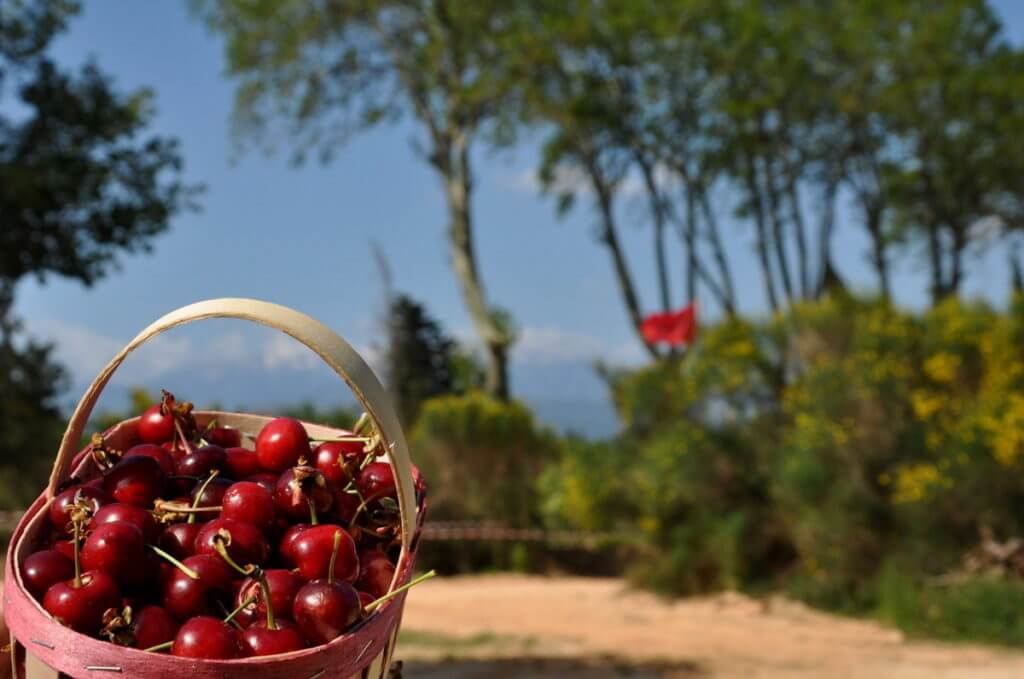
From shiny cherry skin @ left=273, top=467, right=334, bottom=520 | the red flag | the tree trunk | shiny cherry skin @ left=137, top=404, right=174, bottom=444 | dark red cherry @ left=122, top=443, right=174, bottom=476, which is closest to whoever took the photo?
shiny cherry skin @ left=273, top=467, right=334, bottom=520

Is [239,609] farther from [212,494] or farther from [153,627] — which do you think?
[212,494]

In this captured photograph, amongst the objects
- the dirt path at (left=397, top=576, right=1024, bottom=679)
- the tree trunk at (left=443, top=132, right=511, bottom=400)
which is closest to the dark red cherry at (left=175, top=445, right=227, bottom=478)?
the dirt path at (left=397, top=576, right=1024, bottom=679)

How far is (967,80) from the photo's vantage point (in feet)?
66.0

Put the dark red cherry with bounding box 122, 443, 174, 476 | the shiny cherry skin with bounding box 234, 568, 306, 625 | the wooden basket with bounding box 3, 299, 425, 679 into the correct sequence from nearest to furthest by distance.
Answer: the wooden basket with bounding box 3, 299, 425, 679, the shiny cherry skin with bounding box 234, 568, 306, 625, the dark red cherry with bounding box 122, 443, 174, 476

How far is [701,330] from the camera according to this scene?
9.38 metres

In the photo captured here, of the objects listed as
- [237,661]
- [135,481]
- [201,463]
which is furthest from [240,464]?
[237,661]

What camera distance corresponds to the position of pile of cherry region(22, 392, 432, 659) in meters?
1.48

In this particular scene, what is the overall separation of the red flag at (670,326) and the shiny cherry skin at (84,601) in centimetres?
1242

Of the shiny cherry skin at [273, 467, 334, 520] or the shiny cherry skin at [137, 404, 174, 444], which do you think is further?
the shiny cherry skin at [137, 404, 174, 444]

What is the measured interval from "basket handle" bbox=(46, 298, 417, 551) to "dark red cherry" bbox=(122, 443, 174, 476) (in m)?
0.12

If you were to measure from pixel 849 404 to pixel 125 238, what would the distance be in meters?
6.23

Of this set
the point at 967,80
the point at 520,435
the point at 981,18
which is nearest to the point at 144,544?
the point at 520,435

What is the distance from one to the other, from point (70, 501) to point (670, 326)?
42.5ft

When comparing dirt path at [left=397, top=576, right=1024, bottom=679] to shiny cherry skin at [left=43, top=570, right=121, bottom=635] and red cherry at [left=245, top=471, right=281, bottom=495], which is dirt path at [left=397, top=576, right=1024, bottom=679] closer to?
red cherry at [left=245, top=471, right=281, bottom=495]
